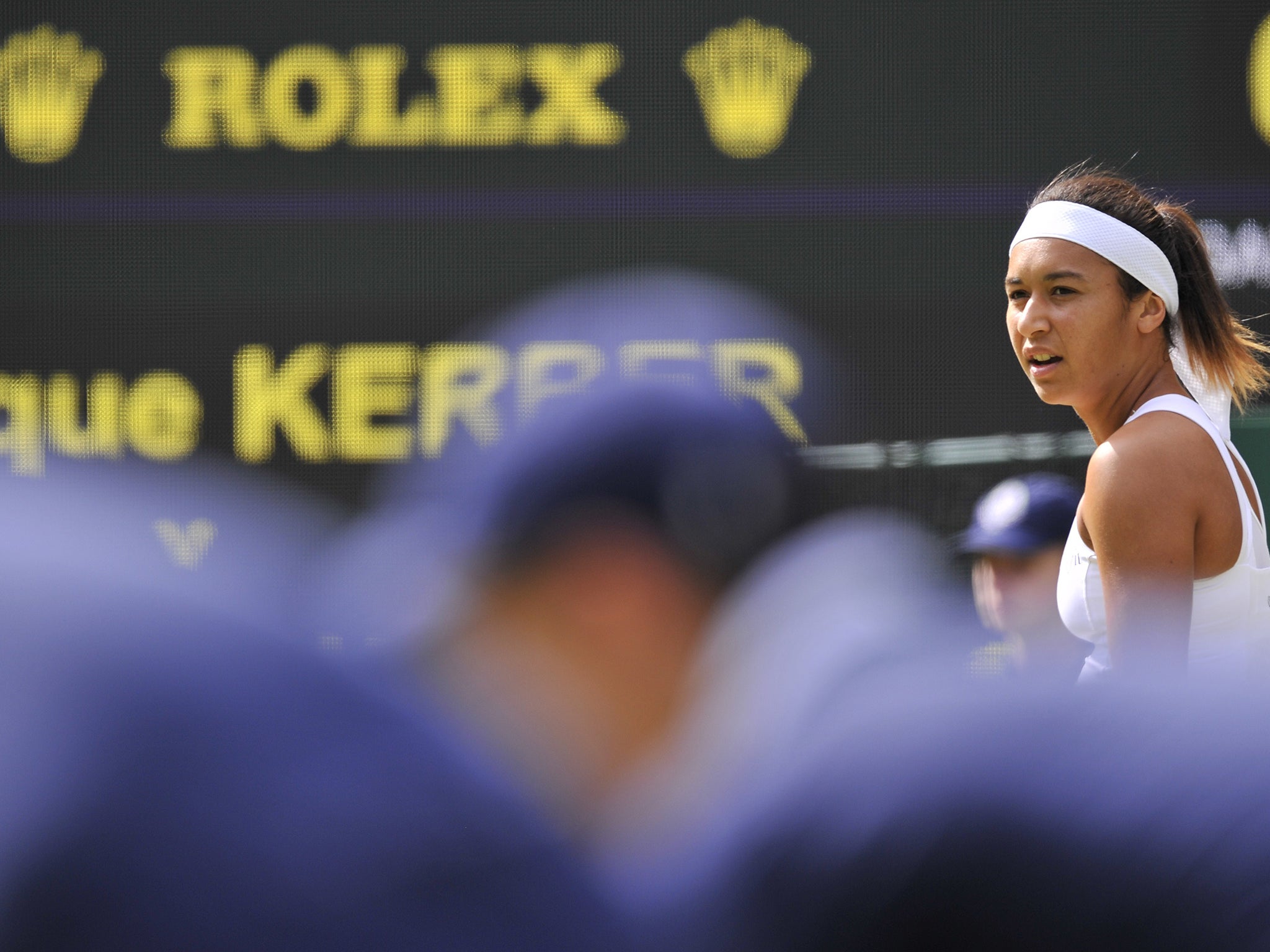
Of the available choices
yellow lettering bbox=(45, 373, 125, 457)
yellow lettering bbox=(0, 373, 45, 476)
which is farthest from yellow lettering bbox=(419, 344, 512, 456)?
yellow lettering bbox=(0, 373, 45, 476)

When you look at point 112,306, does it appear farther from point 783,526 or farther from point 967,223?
point 783,526

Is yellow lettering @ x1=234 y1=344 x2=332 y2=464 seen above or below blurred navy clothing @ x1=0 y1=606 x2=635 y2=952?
below

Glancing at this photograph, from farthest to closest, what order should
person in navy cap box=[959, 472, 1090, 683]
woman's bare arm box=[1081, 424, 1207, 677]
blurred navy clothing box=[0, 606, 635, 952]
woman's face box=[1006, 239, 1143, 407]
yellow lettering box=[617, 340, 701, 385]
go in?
yellow lettering box=[617, 340, 701, 385]
person in navy cap box=[959, 472, 1090, 683]
woman's face box=[1006, 239, 1143, 407]
woman's bare arm box=[1081, 424, 1207, 677]
blurred navy clothing box=[0, 606, 635, 952]

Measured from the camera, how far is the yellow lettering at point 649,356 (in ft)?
8.18

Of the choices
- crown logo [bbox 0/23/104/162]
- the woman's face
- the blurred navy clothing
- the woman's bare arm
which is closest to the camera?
the blurred navy clothing

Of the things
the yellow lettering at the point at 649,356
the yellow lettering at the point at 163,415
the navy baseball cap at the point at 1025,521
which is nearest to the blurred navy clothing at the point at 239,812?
the navy baseball cap at the point at 1025,521

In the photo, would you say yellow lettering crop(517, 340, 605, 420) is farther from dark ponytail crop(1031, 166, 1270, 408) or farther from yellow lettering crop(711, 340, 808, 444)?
dark ponytail crop(1031, 166, 1270, 408)

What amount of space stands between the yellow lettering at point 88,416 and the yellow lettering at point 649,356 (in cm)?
92

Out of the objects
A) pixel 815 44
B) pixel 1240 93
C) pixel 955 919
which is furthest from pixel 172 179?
pixel 955 919

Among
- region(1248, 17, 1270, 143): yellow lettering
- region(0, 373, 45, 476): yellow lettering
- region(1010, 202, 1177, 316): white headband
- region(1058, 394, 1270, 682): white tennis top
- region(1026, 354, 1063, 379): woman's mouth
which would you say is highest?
region(1248, 17, 1270, 143): yellow lettering

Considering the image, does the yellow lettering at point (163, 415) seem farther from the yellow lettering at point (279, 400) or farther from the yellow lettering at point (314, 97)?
the yellow lettering at point (314, 97)

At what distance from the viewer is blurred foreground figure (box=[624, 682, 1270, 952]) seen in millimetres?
580

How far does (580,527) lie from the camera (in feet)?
1.98

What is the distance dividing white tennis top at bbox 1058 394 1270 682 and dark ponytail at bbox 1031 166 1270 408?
15cm
